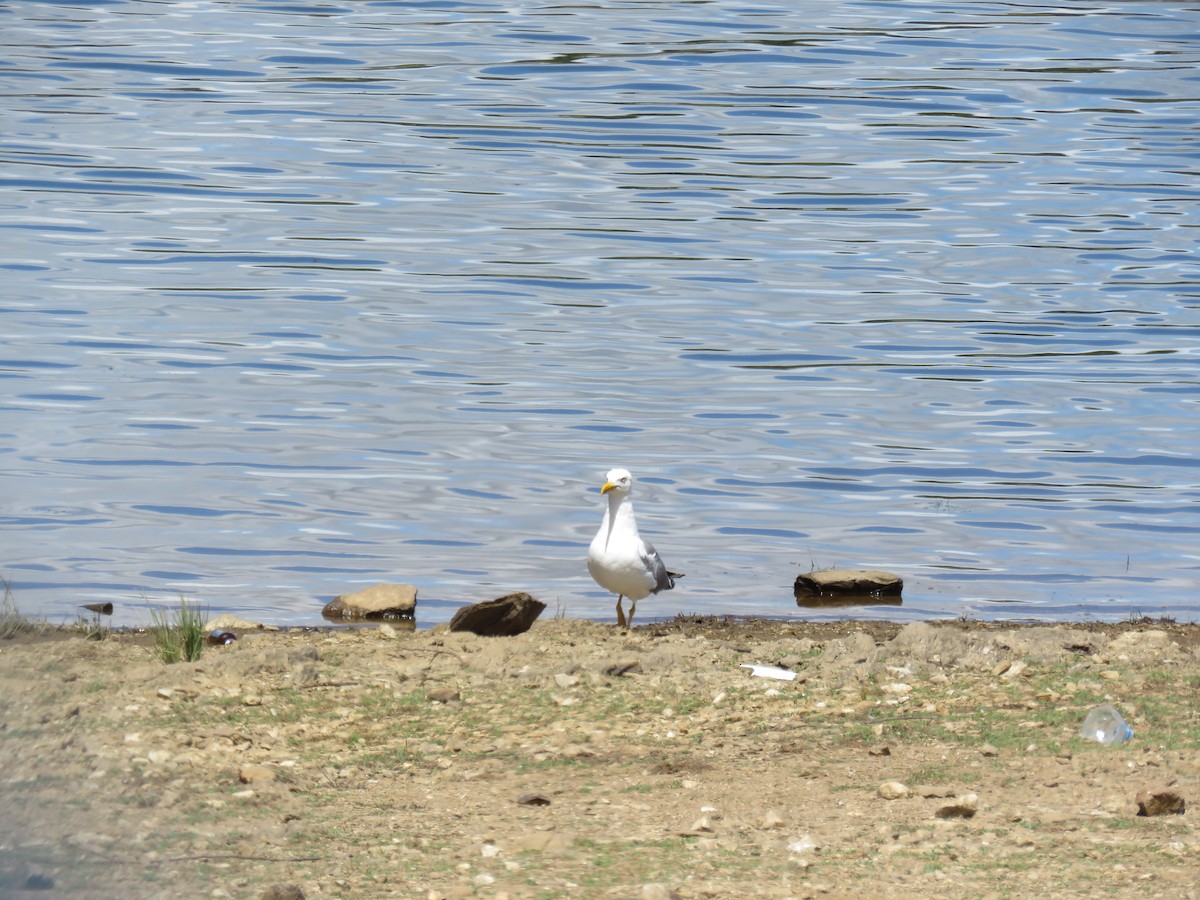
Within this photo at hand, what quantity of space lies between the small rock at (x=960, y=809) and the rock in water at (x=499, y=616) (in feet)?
12.0

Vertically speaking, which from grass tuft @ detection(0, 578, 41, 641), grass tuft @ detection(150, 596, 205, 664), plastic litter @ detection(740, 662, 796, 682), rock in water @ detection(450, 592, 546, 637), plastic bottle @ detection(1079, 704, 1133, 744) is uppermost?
plastic bottle @ detection(1079, 704, 1133, 744)

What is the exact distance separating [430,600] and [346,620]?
72cm

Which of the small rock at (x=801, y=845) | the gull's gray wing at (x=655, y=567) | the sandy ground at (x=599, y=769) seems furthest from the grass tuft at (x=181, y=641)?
the small rock at (x=801, y=845)

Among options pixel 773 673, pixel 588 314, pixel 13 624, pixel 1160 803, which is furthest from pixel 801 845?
pixel 588 314

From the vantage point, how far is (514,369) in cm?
1881

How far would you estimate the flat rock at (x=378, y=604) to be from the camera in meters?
11.3

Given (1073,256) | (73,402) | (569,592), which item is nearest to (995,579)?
(569,592)

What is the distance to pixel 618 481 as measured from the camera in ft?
35.9

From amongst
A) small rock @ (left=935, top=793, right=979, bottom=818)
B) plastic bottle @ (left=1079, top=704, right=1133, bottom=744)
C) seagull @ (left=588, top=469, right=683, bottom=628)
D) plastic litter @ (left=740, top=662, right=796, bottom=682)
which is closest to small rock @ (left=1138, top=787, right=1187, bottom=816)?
small rock @ (left=935, top=793, right=979, bottom=818)

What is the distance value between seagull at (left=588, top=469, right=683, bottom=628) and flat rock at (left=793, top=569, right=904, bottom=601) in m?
1.33

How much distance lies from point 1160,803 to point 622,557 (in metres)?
4.64

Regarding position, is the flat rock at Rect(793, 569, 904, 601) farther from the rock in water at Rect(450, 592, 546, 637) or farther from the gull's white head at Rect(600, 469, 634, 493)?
the rock in water at Rect(450, 592, 546, 637)

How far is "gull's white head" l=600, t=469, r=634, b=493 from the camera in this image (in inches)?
430

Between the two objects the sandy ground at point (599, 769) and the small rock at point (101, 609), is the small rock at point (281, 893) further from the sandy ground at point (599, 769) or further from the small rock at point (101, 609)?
the small rock at point (101, 609)
